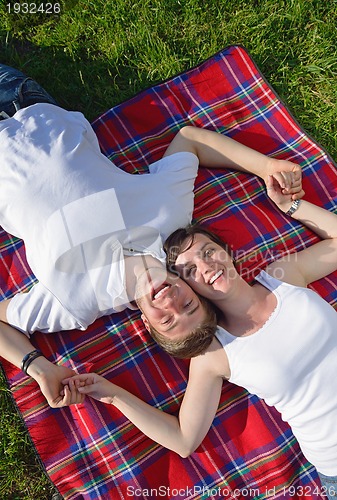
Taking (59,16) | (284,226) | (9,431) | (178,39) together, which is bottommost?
(9,431)

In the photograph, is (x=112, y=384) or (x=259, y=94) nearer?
(x=112, y=384)

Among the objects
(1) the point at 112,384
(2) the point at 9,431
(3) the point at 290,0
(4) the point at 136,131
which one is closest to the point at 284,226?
(4) the point at 136,131

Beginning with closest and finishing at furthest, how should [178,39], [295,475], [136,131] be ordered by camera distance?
1. [295,475]
2. [136,131]
3. [178,39]

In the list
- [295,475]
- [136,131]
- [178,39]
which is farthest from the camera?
[178,39]

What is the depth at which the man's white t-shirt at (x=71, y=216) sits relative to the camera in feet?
7.65

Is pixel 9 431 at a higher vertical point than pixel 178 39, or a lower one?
lower

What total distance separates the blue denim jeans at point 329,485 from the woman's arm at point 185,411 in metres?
0.57

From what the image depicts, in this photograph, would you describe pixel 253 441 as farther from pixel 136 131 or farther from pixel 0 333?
pixel 136 131

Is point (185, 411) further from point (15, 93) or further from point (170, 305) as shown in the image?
point (15, 93)

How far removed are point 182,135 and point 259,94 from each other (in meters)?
0.61

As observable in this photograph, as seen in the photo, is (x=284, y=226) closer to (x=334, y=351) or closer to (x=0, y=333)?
(x=334, y=351)

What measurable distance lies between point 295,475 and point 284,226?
4.15 feet

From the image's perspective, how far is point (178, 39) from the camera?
3.20 m

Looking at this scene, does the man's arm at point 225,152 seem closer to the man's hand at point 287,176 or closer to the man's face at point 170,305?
the man's hand at point 287,176
